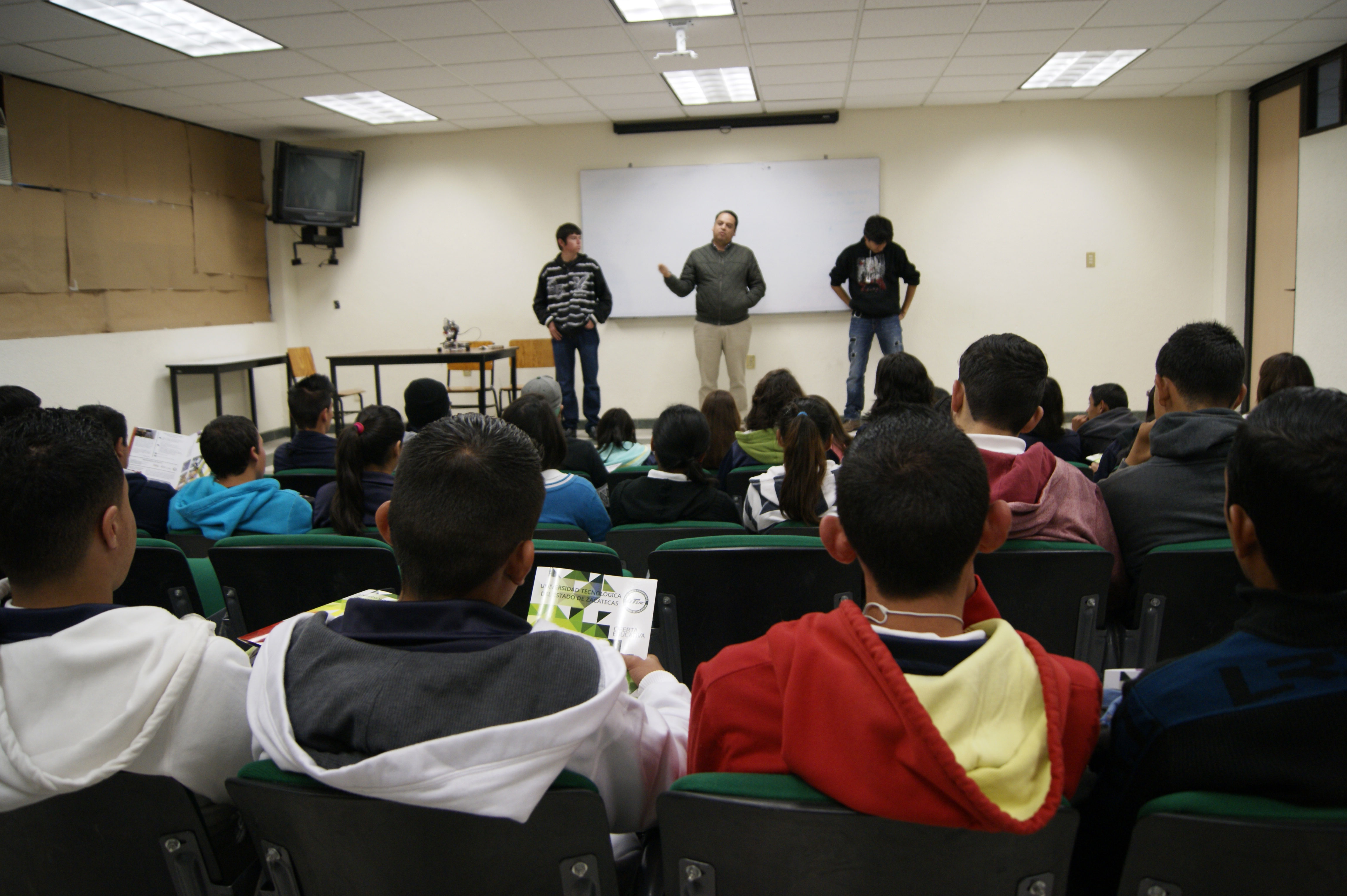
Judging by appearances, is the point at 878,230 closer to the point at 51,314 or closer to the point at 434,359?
the point at 434,359

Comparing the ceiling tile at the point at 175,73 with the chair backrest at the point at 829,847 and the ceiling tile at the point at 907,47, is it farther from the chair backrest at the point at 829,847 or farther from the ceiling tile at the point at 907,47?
the chair backrest at the point at 829,847

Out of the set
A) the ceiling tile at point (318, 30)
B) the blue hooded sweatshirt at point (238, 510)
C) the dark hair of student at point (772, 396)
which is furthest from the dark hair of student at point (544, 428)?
the ceiling tile at point (318, 30)

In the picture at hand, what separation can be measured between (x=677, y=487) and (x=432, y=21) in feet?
11.6

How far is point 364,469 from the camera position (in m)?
2.36

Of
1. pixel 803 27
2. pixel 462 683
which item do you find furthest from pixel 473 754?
pixel 803 27

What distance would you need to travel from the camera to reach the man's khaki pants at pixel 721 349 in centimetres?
686

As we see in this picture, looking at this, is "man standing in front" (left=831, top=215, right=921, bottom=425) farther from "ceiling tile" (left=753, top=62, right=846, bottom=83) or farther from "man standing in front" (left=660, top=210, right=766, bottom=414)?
"ceiling tile" (left=753, top=62, right=846, bottom=83)

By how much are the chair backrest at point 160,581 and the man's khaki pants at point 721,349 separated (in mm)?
5125

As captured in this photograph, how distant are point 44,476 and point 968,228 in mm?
6952

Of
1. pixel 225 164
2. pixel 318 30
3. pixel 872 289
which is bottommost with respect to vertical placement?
pixel 872 289

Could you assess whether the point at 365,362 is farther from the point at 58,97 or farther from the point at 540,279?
the point at 58,97

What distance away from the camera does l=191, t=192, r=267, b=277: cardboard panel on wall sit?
686 cm

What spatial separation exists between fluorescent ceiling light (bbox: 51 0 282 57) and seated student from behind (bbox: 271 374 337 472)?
231cm

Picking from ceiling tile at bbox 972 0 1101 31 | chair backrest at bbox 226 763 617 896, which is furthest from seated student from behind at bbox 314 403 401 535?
ceiling tile at bbox 972 0 1101 31
